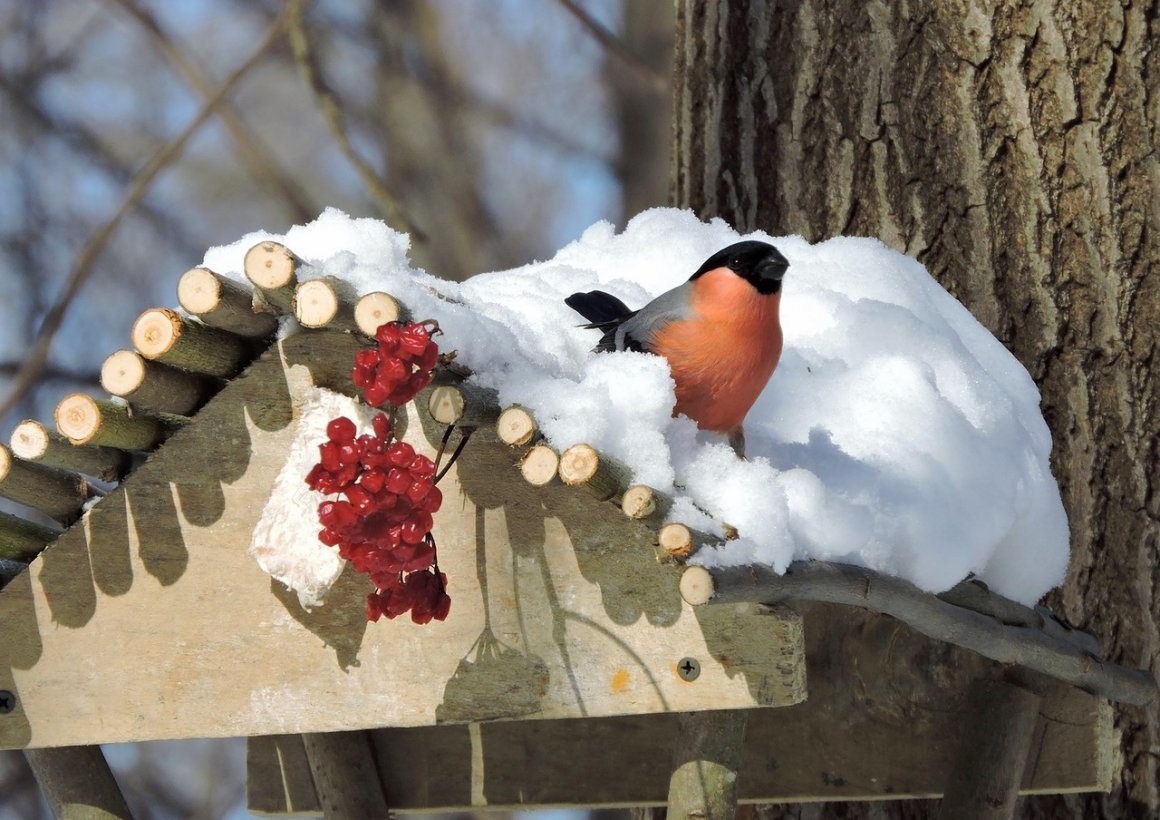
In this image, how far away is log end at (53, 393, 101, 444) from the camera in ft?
4.85

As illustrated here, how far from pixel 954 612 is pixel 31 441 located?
1062 mm

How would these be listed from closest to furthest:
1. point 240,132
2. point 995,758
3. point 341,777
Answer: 1. point 995,758
2. point 341,777
3. point 240,132

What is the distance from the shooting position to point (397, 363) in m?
1.25

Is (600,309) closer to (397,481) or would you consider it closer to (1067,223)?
(397,481)

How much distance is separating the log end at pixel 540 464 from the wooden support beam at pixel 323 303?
0.24 m

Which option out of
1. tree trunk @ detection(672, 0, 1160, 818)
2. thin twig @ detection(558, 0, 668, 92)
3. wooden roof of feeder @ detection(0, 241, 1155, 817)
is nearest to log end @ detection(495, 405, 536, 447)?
wooden roof of feeder @ detection(0, 241, 1155, 817)

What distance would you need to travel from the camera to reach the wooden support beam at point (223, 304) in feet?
4.60

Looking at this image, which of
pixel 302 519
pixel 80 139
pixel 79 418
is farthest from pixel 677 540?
pixel 80 139

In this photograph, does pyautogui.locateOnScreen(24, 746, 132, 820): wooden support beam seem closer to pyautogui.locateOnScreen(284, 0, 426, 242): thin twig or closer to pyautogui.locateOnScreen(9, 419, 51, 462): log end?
pyautogui.locateOnScreen(9, 419, 51, 462): log end

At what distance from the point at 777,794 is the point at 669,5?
11.6 ft

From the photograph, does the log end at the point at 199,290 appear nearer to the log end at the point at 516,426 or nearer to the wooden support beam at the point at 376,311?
the wooden support beam at the point at 376,311

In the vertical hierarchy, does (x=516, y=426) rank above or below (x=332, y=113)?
below

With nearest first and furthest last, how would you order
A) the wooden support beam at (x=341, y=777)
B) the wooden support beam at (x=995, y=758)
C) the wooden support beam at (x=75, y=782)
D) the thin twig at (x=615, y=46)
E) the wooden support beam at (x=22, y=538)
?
the wooden support beam at (x=22, y=538) → the wooden support beam at (x=75, y=782) → the wooden support beam at (x=995, y=758) → the wooden support beam at (x=341, y=777) → the thin twig at (x=615, y=46)

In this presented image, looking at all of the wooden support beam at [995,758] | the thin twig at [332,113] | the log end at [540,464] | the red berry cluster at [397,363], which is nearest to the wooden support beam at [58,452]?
the red berry cluster at [397,363]
